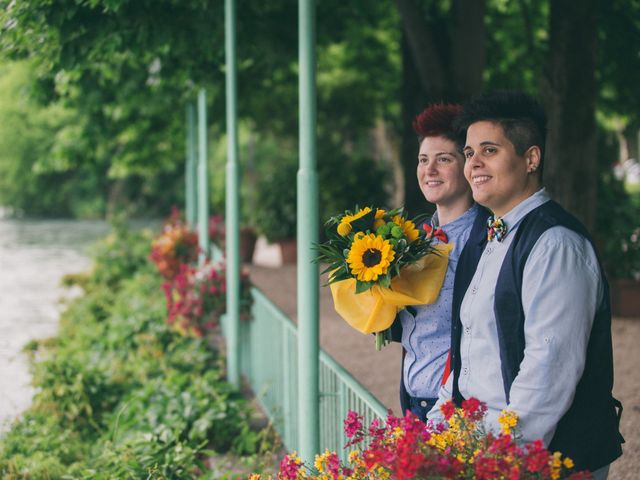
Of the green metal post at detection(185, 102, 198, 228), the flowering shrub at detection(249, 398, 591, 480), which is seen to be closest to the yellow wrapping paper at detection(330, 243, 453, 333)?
the flowering shrub at detection(249, 398, 591, 480)

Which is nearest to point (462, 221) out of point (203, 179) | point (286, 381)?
point (286, 381)

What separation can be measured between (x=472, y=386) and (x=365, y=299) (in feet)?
1.85

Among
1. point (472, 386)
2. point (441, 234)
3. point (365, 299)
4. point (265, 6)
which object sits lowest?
point (472, 386)

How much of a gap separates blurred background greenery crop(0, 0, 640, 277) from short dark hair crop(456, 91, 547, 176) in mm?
3076

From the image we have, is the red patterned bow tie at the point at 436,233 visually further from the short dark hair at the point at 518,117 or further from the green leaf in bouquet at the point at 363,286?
the short dark hair at the point at 518,117

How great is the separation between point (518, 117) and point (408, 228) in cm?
59

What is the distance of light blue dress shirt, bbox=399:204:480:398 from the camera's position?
297 cm

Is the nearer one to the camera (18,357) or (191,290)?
(191,290)

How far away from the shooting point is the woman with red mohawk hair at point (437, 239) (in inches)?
117

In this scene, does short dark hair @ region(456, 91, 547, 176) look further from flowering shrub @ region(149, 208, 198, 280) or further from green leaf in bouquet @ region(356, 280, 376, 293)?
flowering shrub @ region(149, 208, 198, 280)

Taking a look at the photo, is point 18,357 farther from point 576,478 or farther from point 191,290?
point 576,478

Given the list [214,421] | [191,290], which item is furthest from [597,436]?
[191,290]

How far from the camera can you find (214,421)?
224 inches

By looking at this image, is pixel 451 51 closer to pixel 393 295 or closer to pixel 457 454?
pixel 393 295
